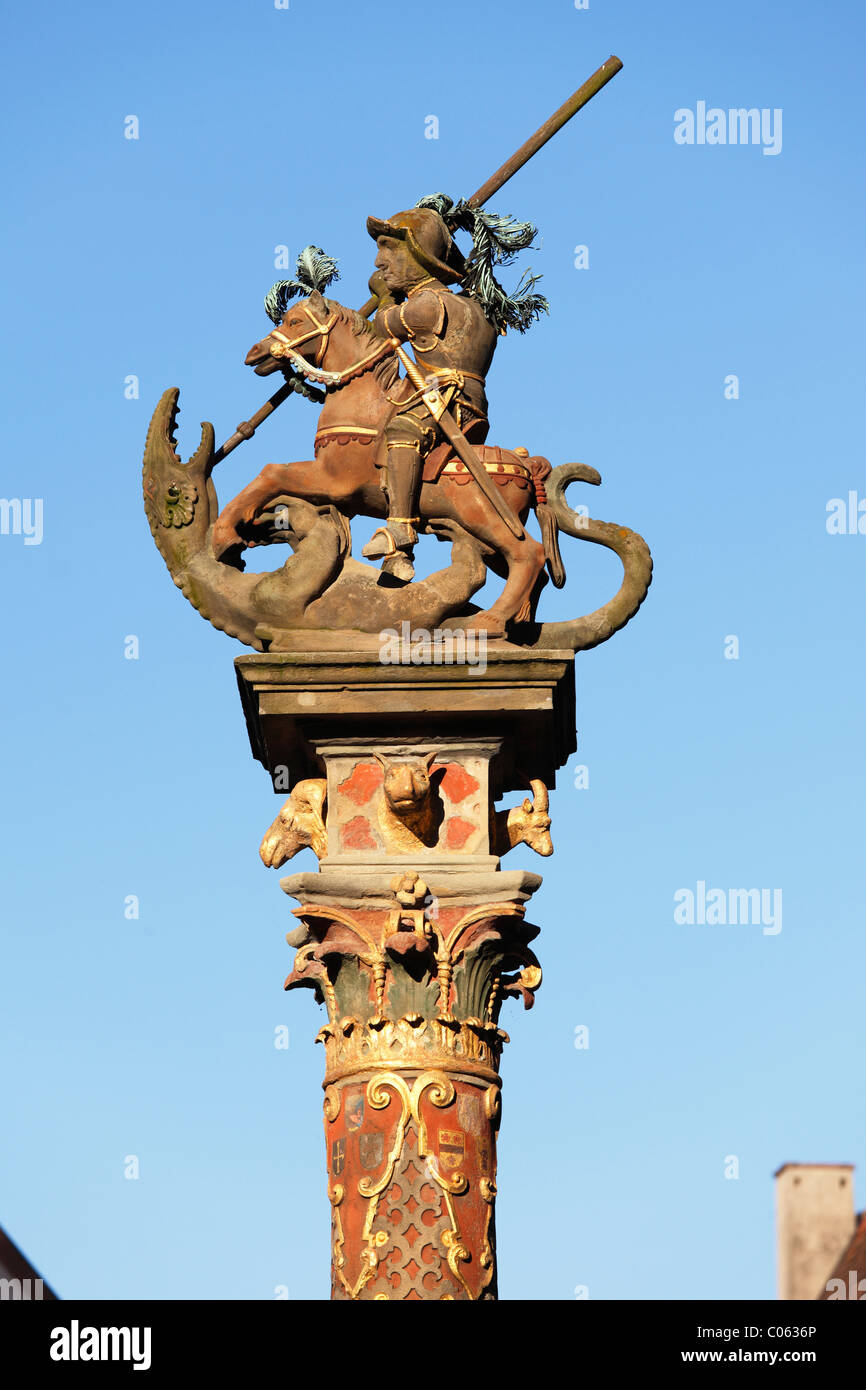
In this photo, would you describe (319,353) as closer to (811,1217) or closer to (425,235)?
(425,235)

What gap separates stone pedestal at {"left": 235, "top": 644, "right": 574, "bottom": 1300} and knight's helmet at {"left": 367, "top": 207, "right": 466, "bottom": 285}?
2.67 metres

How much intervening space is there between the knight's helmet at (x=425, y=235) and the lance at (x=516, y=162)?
1.28 feet

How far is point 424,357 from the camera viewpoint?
14.6 meters

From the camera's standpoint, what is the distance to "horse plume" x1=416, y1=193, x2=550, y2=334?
49.3 feet

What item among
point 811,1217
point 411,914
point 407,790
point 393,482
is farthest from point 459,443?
point 811,1217

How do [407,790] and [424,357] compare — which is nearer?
Result: [407,790]

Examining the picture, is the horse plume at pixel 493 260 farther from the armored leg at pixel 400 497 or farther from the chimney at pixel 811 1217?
the chimney at pixel 811 1217

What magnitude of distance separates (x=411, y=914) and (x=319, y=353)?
12.0 feet

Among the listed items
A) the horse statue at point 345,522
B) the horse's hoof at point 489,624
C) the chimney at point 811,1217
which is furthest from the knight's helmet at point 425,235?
the chimney at point 811,1217
